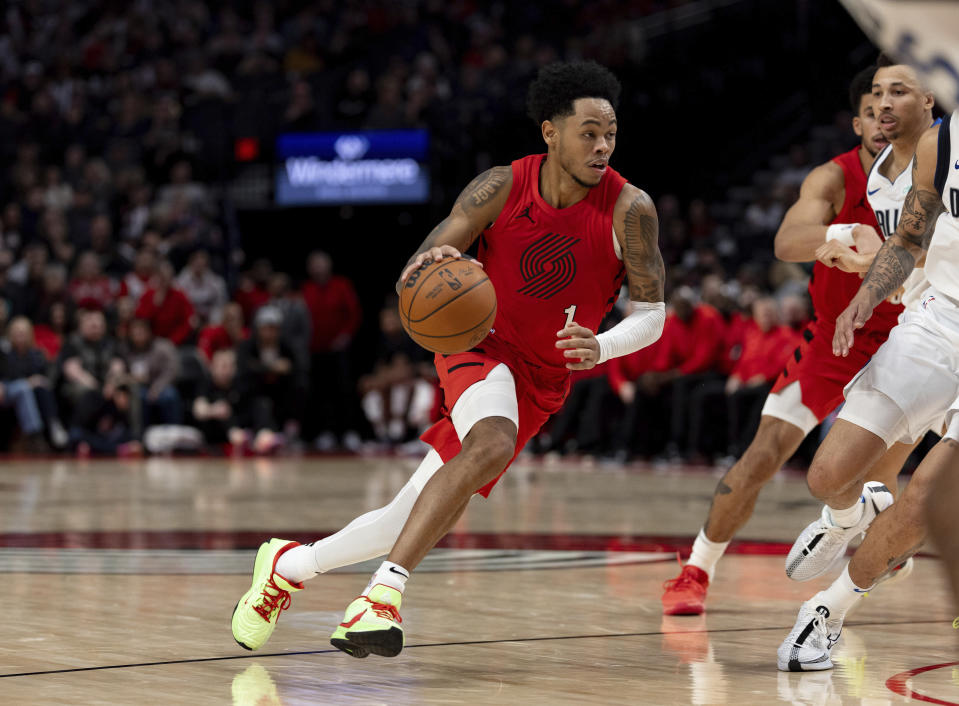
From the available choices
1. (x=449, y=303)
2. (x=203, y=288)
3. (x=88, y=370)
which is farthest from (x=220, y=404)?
(x=449, y=303)

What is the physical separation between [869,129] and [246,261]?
45.1 feet

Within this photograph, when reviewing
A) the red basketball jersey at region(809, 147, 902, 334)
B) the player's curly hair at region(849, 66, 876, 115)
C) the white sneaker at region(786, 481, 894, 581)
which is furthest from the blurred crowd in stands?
the white sneaker at region(786, 481, 894, 581)

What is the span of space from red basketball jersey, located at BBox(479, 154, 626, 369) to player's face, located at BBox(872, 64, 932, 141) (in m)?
1.10

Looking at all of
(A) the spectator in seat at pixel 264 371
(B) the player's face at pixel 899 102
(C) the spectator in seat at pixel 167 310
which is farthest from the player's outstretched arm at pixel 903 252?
(C) the spectator in seat at pixel 167 310

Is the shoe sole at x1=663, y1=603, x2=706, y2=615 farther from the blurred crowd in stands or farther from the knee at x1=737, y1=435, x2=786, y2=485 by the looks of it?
the blurred crowd in stands

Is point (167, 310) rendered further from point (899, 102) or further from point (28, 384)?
point (899, 102)

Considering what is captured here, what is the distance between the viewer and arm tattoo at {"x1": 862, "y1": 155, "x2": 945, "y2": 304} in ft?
14.8

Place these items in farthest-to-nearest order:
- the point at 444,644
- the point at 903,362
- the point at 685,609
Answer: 1. the point at 685,609
2. the point at 444,644
3. the point at 903,362

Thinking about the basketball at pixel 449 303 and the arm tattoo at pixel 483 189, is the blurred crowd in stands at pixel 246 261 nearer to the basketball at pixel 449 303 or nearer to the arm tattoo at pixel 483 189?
the arm tattoo at pixel 483 189

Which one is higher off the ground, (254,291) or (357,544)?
(357,544)

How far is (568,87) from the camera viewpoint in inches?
188

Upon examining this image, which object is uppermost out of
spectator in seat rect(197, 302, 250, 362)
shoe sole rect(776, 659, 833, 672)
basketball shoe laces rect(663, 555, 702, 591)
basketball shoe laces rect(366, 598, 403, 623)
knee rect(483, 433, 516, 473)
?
knee rect(483, 433, 516, 473)

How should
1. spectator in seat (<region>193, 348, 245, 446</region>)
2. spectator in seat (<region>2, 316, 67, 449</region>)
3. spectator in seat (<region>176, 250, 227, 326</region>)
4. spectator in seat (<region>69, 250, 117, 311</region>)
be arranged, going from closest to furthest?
spectator in seat (<region>2, 316, 67, 449</region>)
spectator in seat (<region>193, 348, 245, 446</region>)
spectator in seat (<region>69, 250, 117, 311</region>)
spectator in seat (<region>176, 250, 227, 326</region>)

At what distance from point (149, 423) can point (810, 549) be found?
11.1 m
